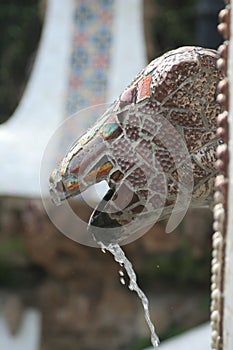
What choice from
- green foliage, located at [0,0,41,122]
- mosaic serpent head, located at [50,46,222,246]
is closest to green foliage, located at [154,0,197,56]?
green foliage, located at [0,0,41,122]

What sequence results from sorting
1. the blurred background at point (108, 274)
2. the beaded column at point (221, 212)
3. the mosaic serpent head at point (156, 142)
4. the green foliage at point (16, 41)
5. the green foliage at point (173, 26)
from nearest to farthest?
the beaded column at point (221, 212), the mosaic serpent head at point (156, 142), the blurred background at point (108, 274), the green foliage at point (173, 26), the green foliage at point (16, 41)

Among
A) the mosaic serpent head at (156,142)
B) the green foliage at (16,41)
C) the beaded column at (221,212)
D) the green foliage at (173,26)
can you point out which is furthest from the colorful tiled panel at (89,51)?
the beaded column at (221,212)

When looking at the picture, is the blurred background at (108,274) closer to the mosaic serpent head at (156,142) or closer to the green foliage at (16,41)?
the green foliage at (16,41)

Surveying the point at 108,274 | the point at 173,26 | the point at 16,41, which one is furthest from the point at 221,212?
the point at 16,41

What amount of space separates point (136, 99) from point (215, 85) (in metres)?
0.11

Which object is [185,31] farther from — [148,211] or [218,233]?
[218,233]

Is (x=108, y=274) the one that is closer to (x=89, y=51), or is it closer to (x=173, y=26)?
(x=89, y=51)

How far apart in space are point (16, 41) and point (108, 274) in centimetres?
122

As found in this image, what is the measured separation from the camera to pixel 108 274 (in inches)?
159

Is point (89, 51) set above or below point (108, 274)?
above

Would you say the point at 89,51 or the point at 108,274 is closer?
the point at 89,51

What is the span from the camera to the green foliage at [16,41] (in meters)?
4.38

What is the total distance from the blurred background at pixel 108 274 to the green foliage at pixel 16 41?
0.65 feet

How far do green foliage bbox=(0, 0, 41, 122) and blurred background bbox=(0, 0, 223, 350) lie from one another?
0.20 m
